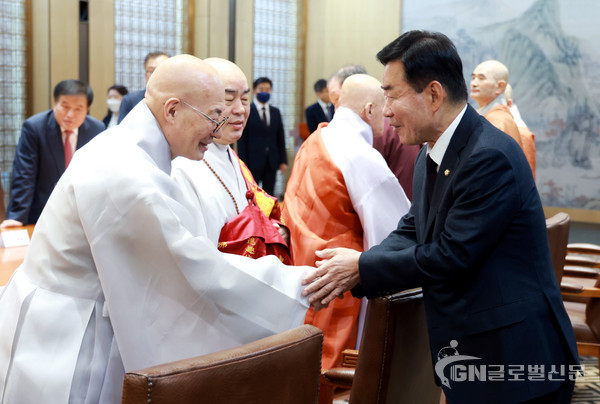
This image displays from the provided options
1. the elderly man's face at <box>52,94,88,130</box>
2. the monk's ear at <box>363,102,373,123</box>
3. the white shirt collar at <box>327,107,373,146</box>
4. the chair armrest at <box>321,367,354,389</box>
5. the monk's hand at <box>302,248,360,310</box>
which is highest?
the monk's ear at <box>363,102,373,123</box>

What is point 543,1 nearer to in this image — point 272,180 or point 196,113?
point 272,180

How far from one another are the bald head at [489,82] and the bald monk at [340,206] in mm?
2221

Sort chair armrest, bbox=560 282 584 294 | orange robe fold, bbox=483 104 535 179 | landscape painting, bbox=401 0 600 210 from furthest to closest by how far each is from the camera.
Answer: landscape painting, bbox=401 0 600 210 → orange robe fold, bbox=483 104 535 179 → chair armrest, bbox=560 282 584 294

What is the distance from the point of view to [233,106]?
255 cm

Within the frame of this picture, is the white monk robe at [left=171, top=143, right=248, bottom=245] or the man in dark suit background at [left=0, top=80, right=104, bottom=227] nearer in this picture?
the white monk robe at [left=171, top=143, right=248, bottom=245]

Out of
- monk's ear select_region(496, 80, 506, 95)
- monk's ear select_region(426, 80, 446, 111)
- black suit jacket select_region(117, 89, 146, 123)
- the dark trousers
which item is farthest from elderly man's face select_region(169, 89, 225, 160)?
monk's ear select_region(496, 80, 506, 95)

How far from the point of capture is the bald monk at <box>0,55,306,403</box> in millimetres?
1593

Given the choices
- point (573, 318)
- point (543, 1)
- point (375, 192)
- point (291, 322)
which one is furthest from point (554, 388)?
point (543, 1)

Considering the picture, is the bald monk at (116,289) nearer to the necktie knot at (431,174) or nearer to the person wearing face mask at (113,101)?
the necktie knot at (431,174)

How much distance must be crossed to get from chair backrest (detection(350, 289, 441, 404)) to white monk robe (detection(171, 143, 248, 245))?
2.55ft

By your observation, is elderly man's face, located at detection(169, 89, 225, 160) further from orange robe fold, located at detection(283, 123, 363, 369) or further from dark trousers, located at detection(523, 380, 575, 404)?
orange robe fold, located at detection(283, 123, 363, 369)

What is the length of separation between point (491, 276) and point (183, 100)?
0.90 m

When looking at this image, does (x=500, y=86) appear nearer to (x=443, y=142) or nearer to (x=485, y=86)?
(x=485, y=86)

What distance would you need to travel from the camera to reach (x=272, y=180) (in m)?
8.25
